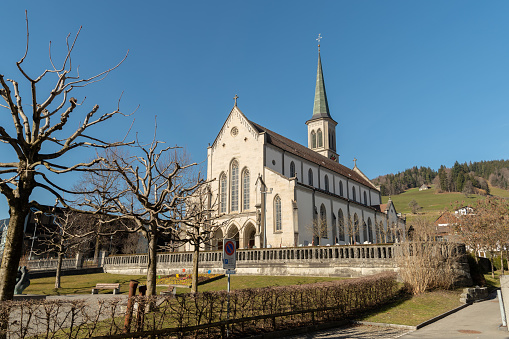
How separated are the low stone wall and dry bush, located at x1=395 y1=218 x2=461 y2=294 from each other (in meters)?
4.03

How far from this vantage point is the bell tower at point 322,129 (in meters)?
73.6

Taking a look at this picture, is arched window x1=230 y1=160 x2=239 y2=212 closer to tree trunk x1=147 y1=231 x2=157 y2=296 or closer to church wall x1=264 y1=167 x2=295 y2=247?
church wall x1=264 y1=167 x2=295 y2=247

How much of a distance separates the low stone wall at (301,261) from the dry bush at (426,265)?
13.2ft

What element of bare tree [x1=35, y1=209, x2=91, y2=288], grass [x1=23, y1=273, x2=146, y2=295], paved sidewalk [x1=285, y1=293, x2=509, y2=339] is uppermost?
bare tree [x1=35, y1=209, x2=91, y2=288]

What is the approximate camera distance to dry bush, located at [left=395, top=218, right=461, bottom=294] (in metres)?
18.9

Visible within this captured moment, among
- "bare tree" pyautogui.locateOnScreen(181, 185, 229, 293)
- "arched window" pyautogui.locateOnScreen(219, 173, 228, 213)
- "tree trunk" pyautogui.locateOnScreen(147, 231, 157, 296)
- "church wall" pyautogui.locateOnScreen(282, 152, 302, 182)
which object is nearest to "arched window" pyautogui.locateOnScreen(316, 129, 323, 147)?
"church wall" pyautogui.locateOnScreen(282, 152, 302, 182)

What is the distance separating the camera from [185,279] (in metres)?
29.5

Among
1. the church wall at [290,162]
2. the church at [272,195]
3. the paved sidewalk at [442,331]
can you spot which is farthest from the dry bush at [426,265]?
the church wall at [290,162]

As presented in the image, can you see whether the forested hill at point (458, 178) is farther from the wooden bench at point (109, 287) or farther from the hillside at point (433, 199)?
the wooden bench at point (109, 287)

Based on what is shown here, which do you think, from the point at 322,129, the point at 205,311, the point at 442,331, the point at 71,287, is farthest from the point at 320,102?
the point at 205,311

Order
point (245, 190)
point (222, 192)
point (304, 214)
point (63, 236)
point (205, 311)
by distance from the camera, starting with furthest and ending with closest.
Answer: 1. point (222, 192)
2. point (245, 190)
3. point (304, 214)
4. point (63, 236)
5. point (205, 311)

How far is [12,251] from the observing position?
6445 millimetres

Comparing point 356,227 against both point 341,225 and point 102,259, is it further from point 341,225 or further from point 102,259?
point 102,259

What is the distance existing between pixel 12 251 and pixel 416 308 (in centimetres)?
1578
